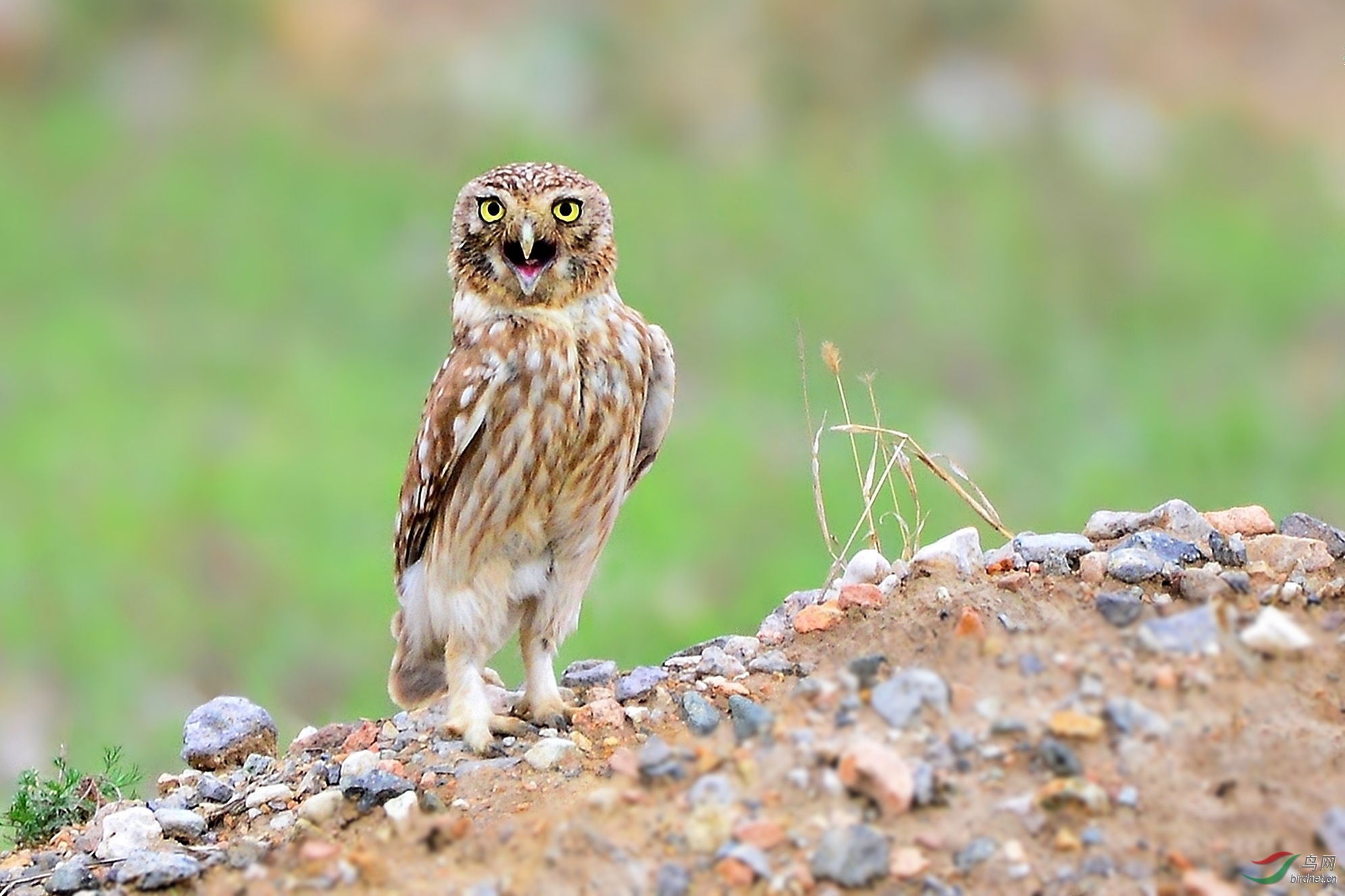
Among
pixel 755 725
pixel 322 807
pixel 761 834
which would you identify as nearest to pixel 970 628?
pixel 755 725

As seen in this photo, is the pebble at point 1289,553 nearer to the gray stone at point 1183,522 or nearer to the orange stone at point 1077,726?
the gray stone at point 1183,522

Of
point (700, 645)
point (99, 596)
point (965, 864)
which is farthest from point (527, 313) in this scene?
point (99, 596)

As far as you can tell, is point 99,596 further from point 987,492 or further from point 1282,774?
point 1282,774

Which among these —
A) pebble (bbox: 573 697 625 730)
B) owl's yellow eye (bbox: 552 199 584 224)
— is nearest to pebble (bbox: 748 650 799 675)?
pebble (bbox: 573 697 625 730)

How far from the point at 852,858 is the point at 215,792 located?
8.20ft

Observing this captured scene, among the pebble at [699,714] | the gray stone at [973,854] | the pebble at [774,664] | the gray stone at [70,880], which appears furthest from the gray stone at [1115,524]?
the gray stone at [70,880]

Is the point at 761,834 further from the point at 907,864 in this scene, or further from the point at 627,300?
the point at 627,300

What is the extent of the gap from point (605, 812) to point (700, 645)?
2058 millimetres

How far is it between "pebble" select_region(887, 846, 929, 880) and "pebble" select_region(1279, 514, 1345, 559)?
7.61ft

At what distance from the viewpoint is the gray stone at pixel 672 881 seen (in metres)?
3.75

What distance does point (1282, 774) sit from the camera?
3881 millimetres

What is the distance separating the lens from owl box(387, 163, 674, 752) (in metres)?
5.74

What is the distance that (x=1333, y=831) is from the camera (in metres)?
3.73
